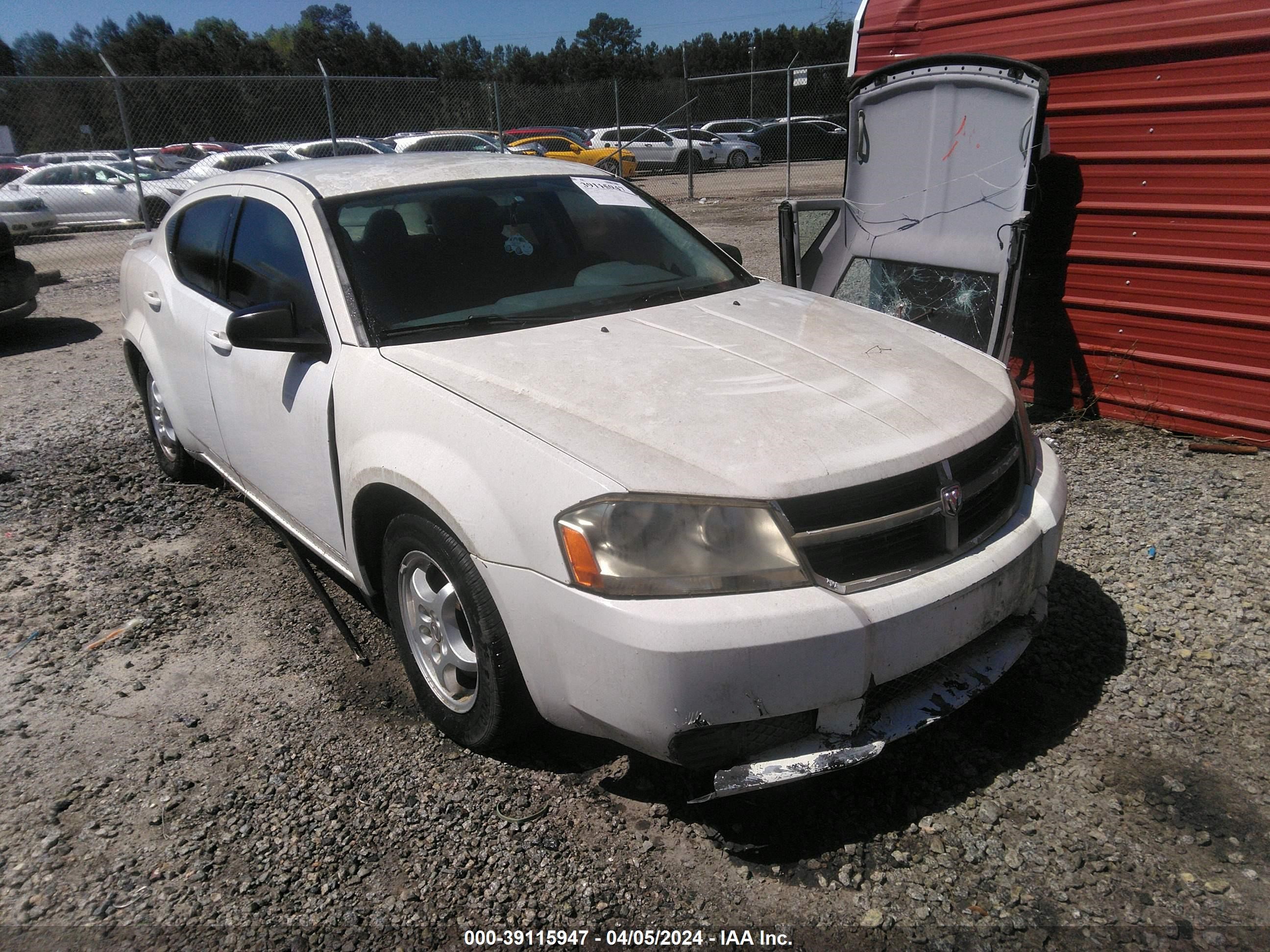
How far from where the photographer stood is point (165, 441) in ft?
16.3

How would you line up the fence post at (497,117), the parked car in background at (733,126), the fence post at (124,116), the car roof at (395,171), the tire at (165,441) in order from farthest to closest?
the parked car in background at (733,126)
the fence post at (497,117)
the fence post at (124,116)
the tire at (165,441)
the car roof at (395,171)

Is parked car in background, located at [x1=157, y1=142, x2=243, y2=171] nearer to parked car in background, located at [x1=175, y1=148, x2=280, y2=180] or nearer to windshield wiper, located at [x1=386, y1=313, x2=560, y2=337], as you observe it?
parked car in background, located at [x1=175, y1=148, x2=280, y2=180]

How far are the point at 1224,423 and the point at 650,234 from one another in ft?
11.2

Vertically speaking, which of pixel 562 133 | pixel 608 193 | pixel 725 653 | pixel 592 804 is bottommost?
pixel 592 804

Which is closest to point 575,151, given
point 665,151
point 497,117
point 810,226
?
point 665,151

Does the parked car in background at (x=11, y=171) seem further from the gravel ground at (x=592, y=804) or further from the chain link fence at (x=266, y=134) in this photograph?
the gravel ground at (x=592, y=804)

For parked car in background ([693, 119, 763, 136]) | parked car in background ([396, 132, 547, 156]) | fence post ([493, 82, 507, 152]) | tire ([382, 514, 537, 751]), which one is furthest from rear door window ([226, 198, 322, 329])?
parked car in background ([693, 119, 763, 136])

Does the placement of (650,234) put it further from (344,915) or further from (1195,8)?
(1195,8)

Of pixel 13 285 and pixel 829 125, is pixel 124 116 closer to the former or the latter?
pixel 13 285

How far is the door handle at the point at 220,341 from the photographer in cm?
354

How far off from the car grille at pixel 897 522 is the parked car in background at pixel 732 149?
27595 mm

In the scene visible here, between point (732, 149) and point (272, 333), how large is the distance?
2786 cm

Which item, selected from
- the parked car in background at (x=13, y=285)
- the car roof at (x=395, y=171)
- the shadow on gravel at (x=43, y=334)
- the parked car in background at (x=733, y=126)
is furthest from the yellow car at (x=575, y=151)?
the car roof at (x=395, y=171)

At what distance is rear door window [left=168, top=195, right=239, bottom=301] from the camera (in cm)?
383
